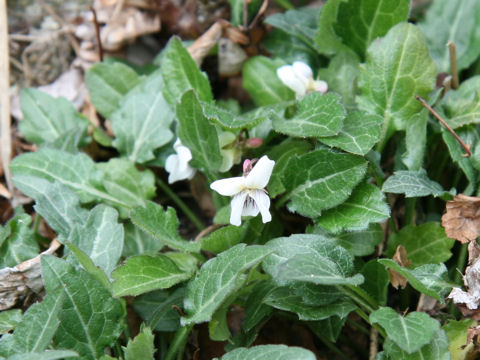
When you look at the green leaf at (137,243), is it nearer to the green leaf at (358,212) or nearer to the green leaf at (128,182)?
the green leaf at (128,182)

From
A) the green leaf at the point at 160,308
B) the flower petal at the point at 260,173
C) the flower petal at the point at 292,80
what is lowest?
the green leaf at the point at 160,308

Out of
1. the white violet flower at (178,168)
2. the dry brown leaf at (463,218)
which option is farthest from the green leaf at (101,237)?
the dry brown leaf at (463,218)

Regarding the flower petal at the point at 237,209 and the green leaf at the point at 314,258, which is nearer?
the green leaf at the point at 314,258

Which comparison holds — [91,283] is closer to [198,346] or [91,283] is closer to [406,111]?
[198,346]

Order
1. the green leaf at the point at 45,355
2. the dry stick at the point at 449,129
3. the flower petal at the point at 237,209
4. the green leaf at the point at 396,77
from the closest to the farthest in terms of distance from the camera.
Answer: the green leaf at the point at 45,355 < the flower petal at the point at 237,209 < the dry stick at the point at 449,129 < the green leaf at the point at 396,77

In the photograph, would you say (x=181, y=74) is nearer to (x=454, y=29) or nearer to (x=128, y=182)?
(x=128, y=182)

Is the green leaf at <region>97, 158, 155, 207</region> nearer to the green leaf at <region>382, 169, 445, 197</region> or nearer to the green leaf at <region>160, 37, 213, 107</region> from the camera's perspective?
the green leaf at <region>160, 37, 213, 107</region>

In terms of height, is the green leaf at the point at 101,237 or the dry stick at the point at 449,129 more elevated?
the dry stick at the point at 449,129

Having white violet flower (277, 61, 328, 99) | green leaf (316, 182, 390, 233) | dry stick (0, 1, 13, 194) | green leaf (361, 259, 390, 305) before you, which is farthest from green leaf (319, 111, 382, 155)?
dry stick (0, 1, 13, 194)
